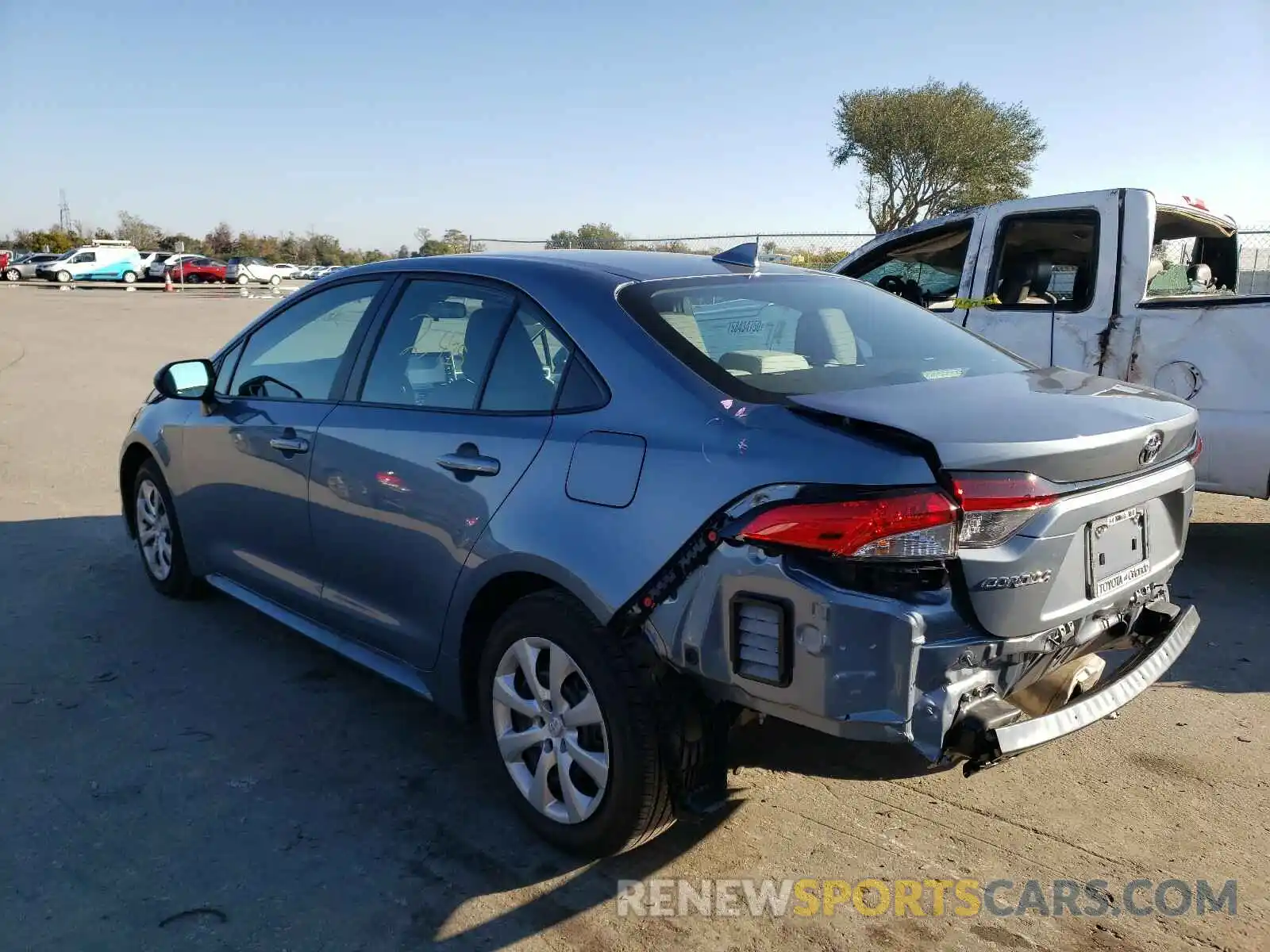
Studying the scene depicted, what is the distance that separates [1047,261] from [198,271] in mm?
52681

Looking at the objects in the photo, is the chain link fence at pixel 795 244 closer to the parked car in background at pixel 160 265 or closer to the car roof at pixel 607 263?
the car roof at pixel 607 263

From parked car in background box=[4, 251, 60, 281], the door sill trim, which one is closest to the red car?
parked car in background box=[4, 251, 60, 281]

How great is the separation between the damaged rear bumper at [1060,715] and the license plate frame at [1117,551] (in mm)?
276

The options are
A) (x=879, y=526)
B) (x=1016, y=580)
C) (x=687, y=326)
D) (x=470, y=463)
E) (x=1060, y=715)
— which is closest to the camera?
(x=879, y=526)

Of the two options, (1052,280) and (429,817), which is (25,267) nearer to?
(1052,280)

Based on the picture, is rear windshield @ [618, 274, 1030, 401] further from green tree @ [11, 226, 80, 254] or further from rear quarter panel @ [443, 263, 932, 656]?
green tree @ [11, 226, 80, 254]

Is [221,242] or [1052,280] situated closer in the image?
[1052,280]

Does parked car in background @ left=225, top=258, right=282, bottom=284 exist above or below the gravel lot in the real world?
above

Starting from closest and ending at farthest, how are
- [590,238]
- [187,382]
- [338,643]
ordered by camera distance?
[338,643] < [187,382] < [590,238]

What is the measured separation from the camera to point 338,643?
381 centimetres

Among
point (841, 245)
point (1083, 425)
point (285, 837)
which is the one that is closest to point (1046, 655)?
point (1083, 425)

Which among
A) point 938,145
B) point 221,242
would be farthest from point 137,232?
point 938,145

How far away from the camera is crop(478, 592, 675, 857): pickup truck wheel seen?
267 cm

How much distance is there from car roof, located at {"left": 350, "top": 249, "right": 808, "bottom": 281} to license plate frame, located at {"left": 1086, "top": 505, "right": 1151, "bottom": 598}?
1461mm
